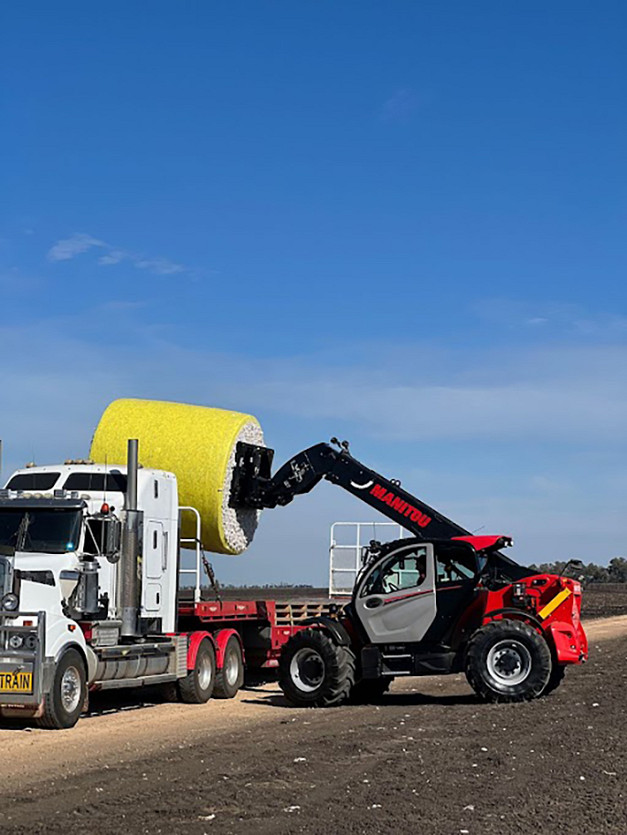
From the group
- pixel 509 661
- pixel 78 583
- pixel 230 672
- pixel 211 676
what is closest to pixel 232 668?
pixel 230 672

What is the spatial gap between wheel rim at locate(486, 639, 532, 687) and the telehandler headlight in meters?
6.56

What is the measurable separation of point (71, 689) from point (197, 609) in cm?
444

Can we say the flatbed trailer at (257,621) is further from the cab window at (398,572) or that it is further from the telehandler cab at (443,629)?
the cab window at (398,572)

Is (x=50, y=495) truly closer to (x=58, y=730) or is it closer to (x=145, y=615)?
(x=145, y=615)

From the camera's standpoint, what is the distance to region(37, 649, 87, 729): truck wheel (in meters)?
15.4

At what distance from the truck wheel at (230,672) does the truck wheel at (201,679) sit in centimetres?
21

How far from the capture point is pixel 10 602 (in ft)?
52.6

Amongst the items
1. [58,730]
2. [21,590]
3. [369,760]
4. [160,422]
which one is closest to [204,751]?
[369,760]

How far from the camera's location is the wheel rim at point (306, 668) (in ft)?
61.8

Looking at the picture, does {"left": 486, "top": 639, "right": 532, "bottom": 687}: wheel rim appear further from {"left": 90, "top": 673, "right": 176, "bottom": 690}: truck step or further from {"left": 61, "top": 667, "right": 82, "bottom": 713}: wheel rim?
{"left": 61, "top": 667, "right": 82, "bottom": 713}: wheel rim

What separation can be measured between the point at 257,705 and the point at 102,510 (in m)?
4.29

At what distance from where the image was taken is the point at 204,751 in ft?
43.5

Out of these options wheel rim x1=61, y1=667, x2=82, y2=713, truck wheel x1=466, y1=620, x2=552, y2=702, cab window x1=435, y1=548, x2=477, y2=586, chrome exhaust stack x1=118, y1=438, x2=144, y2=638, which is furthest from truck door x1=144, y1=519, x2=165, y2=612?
truck wheel x1=466, y1=620, x2=552, y2=702

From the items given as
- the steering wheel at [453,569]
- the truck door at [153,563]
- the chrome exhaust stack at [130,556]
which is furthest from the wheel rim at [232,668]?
the steering wheel at [453,569]
